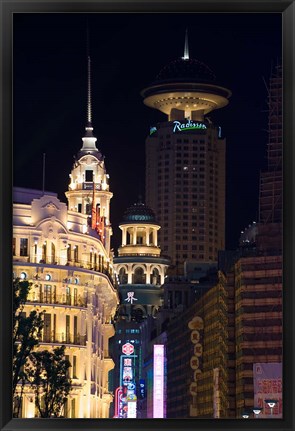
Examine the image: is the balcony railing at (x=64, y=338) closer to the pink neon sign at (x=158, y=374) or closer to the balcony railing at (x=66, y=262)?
the balcony railing at (x=66, y=262)

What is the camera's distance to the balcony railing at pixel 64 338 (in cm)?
7238

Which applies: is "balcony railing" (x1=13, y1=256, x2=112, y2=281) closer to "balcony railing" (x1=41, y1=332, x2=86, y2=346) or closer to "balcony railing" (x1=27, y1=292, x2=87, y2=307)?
"balcony railing" (x1=27, y1=292, x2=87, y2=307)

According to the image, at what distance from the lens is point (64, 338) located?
7388 cm

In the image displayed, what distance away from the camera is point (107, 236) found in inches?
4464

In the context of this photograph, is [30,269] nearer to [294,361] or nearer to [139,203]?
[294,361]

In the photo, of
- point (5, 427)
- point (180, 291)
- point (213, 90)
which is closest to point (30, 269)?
point (5, 427)

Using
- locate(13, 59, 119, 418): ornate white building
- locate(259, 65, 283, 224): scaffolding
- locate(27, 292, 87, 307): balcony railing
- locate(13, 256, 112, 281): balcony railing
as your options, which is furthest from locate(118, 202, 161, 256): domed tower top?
locate(27, 292, 87, 307): balcony railing

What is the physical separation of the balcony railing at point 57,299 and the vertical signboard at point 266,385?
15.0 meters

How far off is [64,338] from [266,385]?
2151cm

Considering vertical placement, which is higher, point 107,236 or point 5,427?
point 107,236

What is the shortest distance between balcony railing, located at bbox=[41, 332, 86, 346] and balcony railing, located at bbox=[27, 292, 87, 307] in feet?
6.45

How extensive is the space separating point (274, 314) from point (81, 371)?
976 inches

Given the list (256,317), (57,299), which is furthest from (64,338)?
(256,317)

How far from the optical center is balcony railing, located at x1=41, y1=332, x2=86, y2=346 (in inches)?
2849
